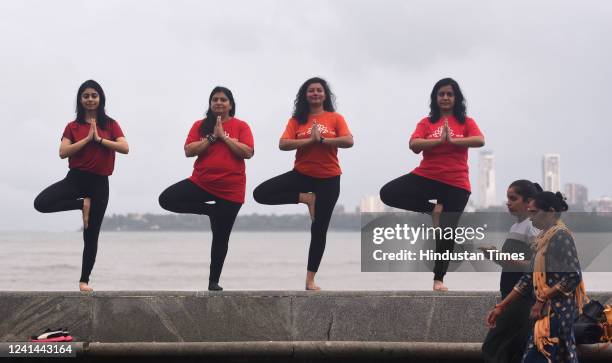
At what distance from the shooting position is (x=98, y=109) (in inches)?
357

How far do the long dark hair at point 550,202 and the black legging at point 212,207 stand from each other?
3635 mm

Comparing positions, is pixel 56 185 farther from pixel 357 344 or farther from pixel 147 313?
pixel 357 344

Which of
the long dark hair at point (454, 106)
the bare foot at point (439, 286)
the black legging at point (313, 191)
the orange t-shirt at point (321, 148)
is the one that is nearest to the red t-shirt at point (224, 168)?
the black legging at point (313, 191)

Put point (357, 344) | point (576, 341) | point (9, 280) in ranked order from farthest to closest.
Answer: point (9, 280) < point (357, 344) < point (576, 341)

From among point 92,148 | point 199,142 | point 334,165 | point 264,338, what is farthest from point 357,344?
point 92,148

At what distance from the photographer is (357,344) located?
7941 mm

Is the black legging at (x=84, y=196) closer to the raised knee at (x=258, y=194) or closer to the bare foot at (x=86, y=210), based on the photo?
the bare foot at (x=86, y=210)

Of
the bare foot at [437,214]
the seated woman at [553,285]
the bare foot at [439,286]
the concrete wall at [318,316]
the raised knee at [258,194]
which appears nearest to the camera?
the seated woman at [553,285]

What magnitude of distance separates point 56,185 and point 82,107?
87cm

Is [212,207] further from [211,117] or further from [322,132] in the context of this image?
[322,132]

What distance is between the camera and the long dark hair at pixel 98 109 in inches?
354

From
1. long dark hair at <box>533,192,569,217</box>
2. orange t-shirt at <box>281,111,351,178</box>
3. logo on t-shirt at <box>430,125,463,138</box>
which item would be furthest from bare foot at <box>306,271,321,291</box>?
long dark hair at <box>533,192,569,217</box>

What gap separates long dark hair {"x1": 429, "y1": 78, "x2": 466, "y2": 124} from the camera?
9000 mm
